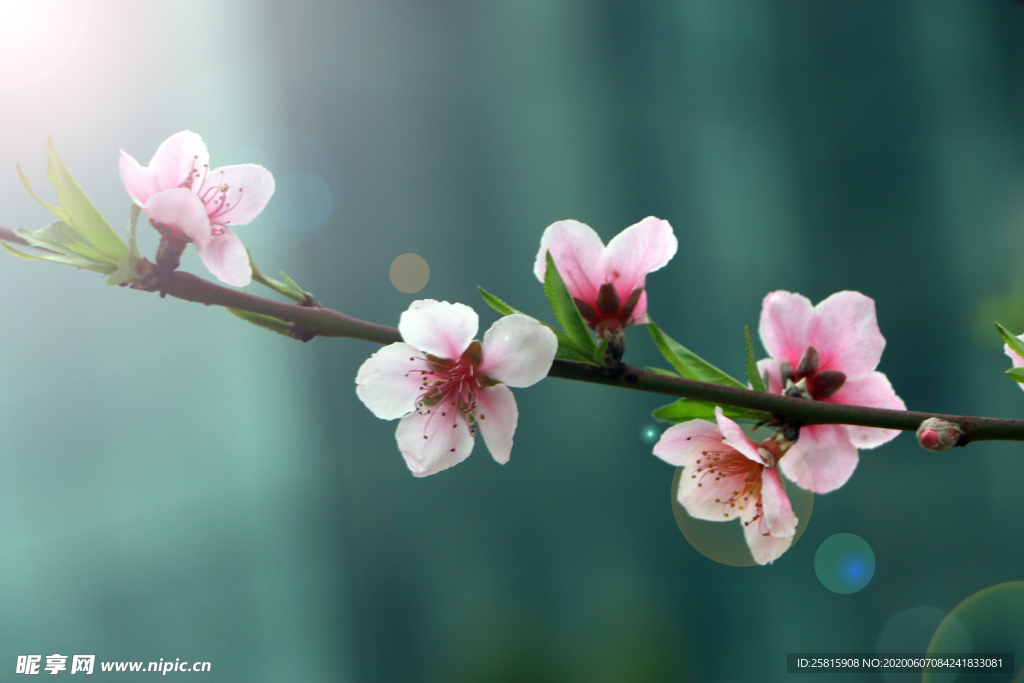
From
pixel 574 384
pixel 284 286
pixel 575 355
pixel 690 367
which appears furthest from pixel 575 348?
pixel 574 384

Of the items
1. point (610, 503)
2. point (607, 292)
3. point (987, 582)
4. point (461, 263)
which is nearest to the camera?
point (607, 292)

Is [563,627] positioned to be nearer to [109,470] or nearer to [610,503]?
[610,503]

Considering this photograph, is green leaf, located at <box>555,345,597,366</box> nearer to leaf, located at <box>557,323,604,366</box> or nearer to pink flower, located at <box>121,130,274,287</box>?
leaf, located at <box>557,323,604,366</box>

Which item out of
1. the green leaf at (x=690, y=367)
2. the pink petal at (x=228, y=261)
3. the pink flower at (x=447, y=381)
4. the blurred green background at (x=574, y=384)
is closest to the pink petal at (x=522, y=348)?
the pink flower at (x=447, y=381)

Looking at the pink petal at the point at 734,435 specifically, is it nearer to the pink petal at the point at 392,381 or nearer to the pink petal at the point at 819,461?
the pink petal at the point at 819,461

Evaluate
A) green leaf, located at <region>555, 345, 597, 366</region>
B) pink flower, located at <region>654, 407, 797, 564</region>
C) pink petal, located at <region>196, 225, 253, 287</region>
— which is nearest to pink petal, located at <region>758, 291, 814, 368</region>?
pink flower, located at <region>654, 407, 797, 564</region>

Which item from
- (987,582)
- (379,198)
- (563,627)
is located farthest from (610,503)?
(379,198)
